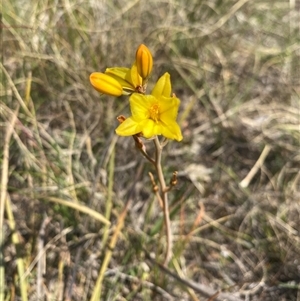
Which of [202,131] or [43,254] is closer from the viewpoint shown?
[43,254]

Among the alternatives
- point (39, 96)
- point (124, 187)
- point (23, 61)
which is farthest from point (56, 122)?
point (124, 187)

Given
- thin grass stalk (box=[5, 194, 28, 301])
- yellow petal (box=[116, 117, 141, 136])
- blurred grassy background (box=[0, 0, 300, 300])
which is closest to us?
yellow petal (box=[116, 117, 141, 136])

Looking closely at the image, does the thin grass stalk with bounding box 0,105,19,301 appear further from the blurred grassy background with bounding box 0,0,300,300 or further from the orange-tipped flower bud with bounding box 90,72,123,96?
the orange-tipped flower bud with bounding box 90,72,123,96

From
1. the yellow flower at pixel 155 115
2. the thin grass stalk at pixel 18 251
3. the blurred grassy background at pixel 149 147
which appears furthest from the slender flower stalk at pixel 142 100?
the thin grass stalk at pixel 18 251

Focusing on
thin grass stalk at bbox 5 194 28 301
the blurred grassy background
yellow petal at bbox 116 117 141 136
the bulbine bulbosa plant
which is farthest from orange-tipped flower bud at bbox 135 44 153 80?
thin grass stalk at bbox 5 194 28 301

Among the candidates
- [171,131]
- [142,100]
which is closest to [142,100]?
[142,100]

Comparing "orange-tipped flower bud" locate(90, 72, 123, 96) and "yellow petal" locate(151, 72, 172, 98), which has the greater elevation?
"orange-tipped flower bud" locate(90, 72, 123, 96)

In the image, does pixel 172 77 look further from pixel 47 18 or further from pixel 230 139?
pixel 47 18
